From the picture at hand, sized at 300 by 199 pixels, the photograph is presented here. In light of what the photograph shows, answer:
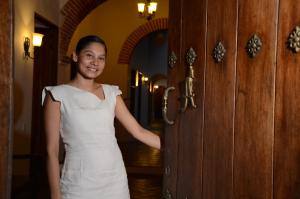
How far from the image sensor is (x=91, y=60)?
6.20 feet

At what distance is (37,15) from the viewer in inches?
214

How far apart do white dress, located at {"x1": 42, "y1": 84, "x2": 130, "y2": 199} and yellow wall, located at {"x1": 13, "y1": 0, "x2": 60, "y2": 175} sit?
3.18 meters

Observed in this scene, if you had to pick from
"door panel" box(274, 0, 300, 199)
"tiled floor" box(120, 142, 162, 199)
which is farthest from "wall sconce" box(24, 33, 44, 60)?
"door panel" box(274, 0, 300, 199)

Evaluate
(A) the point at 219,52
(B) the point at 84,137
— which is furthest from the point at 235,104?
(B) the point at 84,137

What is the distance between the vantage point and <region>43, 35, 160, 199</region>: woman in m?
1.82

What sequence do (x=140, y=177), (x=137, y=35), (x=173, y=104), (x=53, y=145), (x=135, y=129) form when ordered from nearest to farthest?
(x=173, y=104) → (x=53, y=145) → (x=135, y=129) → (x=140, y=177) → (x=137, y=35)

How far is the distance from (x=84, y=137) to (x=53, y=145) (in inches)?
Result: 5.8

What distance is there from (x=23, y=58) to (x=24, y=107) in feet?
2.16

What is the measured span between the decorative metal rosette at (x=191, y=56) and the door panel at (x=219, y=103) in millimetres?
85

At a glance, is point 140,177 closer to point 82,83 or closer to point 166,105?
point 82,83

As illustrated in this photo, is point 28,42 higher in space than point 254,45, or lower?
higher

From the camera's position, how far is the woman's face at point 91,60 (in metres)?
1.89

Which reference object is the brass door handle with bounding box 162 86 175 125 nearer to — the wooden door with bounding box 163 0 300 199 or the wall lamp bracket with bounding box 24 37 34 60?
the wooden door with bounding box 163 0 300 199

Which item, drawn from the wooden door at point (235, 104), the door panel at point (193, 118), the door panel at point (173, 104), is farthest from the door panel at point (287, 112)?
the door panel at point (173, 104)
